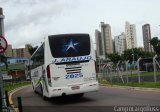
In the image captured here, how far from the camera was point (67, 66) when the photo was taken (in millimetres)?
19328

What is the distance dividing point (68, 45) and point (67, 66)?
3.40ft

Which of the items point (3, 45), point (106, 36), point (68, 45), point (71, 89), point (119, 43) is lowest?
point (71, 89)

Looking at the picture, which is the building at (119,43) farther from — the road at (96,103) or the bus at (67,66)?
the bus at (67,66)

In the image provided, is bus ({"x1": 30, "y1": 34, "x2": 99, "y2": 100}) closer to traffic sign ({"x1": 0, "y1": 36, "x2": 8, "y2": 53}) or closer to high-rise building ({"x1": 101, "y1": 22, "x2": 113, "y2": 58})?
traffic sign ({"x1": 0, "y1": 36, "x2": 8, "y2": 53})

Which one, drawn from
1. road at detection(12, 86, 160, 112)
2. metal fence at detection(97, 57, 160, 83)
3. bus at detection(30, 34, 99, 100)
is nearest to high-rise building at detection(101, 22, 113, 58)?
metal fence at detection(97, 57, 160, 83)

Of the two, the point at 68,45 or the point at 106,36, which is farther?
the point at 106,36

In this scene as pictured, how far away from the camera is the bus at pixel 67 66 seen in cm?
1923

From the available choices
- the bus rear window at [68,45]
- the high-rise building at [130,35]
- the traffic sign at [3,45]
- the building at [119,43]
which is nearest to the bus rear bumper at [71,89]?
the bus rear window at [68,45]

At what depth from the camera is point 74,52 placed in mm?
19531

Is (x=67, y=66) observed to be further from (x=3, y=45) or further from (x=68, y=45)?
(x=3, y=45)

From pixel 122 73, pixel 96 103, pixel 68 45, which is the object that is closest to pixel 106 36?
pixel 122 73

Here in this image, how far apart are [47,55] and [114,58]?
11115 cm

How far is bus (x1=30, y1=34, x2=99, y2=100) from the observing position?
19.2 metres

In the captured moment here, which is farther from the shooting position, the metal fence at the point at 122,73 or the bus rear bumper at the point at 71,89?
the metal fence at the point at 122,73
